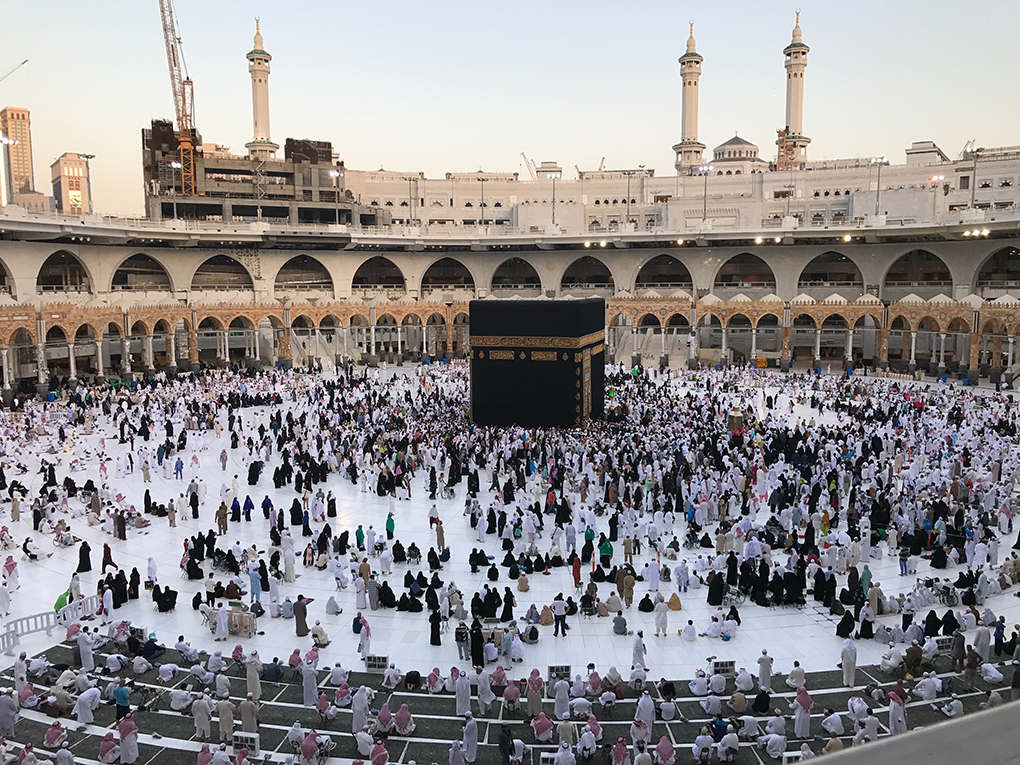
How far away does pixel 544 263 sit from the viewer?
45.0 meters

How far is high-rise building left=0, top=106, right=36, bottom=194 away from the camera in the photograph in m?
78.3

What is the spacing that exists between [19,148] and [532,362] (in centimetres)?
12474

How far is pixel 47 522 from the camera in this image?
14.8 meters

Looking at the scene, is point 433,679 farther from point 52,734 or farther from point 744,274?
point 744,274

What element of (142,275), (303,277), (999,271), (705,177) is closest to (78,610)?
(142,275)

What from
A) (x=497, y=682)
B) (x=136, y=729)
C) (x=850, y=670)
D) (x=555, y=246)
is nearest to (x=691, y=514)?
(x=850, y=670)

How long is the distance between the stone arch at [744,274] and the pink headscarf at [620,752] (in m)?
37.9

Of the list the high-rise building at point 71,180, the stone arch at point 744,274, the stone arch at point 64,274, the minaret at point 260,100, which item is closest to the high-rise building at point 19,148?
the high-rise building at point 71,180

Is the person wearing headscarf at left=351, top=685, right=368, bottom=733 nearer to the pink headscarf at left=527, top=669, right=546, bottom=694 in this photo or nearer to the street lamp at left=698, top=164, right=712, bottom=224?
the pink headscarf at left=527, top=669, right=546, bottom=694

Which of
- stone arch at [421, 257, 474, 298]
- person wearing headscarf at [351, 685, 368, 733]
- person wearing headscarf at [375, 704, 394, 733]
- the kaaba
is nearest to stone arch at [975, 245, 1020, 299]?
the kaaba

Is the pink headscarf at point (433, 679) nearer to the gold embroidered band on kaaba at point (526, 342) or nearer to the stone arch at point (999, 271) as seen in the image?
the gold embroidered band on kaaba at point (526, 342)

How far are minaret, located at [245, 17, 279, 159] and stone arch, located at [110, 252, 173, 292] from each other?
14557 millimetres

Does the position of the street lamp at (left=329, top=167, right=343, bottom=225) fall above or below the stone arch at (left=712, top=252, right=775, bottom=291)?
above

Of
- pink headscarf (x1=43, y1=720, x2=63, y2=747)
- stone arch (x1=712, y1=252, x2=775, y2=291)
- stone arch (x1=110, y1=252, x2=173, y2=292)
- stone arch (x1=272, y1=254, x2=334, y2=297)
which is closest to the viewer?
pink headscarf (x1=43, y1=720, x2=63, y2=747)
